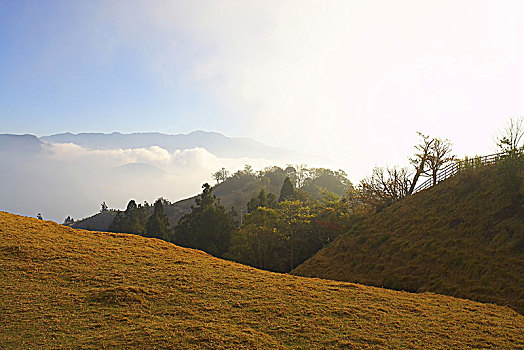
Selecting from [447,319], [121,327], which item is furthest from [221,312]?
[447,319]

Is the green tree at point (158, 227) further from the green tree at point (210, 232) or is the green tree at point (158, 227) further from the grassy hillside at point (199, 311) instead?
the grassy hillside at point (199, 311)

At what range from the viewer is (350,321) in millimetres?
10195

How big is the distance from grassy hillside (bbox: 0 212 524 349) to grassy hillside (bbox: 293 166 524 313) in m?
3.13

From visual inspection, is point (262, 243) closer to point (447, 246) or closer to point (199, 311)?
point (447, 246)

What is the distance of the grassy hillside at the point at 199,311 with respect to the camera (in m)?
8.66

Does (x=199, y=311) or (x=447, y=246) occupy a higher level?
(x=447, y=246)

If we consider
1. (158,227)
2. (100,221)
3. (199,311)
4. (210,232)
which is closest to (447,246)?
(199,311)

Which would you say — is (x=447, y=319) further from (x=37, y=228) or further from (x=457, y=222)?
(x=37, y=228)

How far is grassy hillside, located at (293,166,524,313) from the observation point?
51.9 feet

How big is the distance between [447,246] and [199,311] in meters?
15.1

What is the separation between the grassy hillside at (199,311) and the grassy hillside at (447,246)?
3.13 metres

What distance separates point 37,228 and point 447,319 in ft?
69.3

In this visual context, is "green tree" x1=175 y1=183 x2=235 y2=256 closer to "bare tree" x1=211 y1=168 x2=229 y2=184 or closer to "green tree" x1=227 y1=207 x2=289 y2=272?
"green tree" x1=227 y1=207 x2=289 y2=272

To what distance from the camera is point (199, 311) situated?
10648 millimetres
